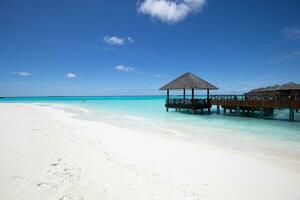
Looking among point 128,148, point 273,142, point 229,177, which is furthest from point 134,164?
point 273,142

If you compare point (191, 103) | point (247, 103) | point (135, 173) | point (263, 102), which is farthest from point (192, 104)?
point (135, 173)

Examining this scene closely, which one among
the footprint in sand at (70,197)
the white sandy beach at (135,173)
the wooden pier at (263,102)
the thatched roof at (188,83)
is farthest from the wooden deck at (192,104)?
the footprint in sand at (70,197)

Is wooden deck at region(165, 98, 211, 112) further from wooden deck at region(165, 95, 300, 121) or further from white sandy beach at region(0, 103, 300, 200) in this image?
white sandy beach at region(0, 103, 300, 200)

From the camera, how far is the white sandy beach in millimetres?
3654

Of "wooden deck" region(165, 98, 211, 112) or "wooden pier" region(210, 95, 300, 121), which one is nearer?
"wooden pier" region(210, 95, 300, 121)

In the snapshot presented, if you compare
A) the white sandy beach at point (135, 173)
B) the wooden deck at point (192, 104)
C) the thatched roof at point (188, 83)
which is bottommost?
the white sandy beach at point (135, 173)

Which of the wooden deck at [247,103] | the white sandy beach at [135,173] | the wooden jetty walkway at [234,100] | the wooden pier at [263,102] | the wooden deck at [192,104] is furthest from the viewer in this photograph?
the wooden deck at [192,104]

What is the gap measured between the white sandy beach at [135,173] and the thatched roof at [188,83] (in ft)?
44.5

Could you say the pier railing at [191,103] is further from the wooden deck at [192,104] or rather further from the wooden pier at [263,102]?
the wooden pier at [263,102]

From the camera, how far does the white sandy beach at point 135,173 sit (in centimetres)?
365

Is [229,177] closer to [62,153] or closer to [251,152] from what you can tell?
[251,152]

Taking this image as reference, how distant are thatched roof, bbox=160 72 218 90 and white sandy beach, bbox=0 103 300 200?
44.5 feet

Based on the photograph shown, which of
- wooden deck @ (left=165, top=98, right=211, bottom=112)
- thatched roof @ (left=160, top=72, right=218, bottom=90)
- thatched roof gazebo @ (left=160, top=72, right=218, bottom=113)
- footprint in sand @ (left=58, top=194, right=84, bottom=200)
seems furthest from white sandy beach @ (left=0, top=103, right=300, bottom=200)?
wooden deck @ (left=165, top=98, right=211, bottom=112)

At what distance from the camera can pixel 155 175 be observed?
14.8 ft
